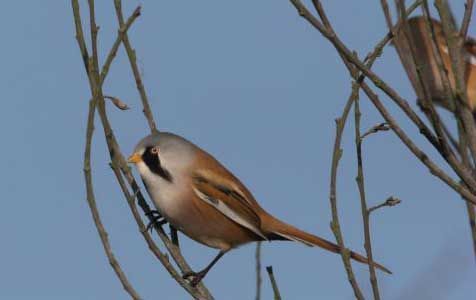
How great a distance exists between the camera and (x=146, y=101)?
414 centimetres

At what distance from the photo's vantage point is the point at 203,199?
17.6 ft

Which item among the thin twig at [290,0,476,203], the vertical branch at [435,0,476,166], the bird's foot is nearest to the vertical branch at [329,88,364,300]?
the thin twig at [290,0,476,203]

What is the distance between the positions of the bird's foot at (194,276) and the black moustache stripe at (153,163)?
58 cm

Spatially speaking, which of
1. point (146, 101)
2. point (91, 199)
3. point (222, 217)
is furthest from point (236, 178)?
point (91, 199)

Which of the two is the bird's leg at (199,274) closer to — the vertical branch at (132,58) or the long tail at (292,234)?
the long tail at (292,234)

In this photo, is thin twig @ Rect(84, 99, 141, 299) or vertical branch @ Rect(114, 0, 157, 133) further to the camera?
vertical branch @ Rect(114, 0, 157, 133)

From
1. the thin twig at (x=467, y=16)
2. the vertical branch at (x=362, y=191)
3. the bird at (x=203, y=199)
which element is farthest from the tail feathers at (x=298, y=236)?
the thin twig at (x=467, y=16)

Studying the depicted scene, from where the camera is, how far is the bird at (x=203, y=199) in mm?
5004

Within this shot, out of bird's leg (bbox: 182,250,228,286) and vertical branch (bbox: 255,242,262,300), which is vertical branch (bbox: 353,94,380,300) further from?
bird's leg (bbox: 182,250,228,286)

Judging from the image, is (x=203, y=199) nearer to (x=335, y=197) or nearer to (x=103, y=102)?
(x=103, y=102)

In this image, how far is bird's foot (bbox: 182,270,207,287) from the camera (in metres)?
4.33

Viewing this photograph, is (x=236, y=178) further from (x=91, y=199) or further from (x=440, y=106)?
(x=440, y=106)

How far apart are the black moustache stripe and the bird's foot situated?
22.9 inches

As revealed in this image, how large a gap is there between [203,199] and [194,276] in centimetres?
78
